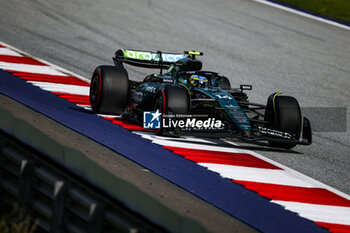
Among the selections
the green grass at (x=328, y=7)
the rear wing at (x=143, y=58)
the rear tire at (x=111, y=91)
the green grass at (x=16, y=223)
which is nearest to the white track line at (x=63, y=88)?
the rear wing at (x=143, y=58)

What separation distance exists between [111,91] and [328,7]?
580 inches

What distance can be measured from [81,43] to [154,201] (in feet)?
38.7

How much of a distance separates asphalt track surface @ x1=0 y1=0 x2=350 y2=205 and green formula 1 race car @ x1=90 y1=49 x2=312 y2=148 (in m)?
1.48

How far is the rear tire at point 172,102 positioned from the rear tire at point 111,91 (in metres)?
1.19

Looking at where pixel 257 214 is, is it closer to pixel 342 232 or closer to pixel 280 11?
pixel 342 232

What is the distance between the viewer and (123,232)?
4473 mm

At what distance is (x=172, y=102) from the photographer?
27.0ft

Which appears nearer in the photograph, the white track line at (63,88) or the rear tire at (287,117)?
the rear tire at (287,117)

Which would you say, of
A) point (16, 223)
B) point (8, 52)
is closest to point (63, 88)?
point (8, 52)

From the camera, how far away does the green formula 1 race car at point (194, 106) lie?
26.8ft

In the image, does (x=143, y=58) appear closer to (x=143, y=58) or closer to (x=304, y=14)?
(x=143, y=58)

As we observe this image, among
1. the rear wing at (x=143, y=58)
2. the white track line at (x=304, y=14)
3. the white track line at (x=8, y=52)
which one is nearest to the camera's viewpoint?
the rear wing at (x=143, y=58)

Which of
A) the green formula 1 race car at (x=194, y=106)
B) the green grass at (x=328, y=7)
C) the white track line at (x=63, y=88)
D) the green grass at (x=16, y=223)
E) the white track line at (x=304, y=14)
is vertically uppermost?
the green grass at (x=328, y=7)

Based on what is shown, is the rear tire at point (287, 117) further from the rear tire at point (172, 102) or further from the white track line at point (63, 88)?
the white track line at point (63, 88)
